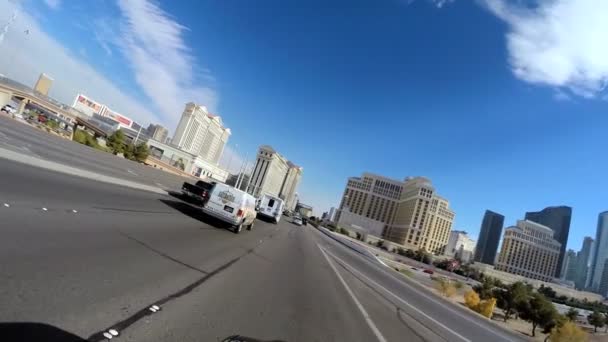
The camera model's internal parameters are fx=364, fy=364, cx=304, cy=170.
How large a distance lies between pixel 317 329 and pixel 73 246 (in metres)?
4.64

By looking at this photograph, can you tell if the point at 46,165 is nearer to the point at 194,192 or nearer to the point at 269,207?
the point at 194,192

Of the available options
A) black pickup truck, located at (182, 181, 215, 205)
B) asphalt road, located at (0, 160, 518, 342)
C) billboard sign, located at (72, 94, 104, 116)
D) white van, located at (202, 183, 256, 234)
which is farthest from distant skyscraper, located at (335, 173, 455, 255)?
asphalt road, located at (0, 160, 518, 342)

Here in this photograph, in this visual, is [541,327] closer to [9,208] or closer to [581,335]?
[581,335]

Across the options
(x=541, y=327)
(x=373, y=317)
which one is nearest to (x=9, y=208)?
(x=373, y=317)

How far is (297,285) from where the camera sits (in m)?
10.1

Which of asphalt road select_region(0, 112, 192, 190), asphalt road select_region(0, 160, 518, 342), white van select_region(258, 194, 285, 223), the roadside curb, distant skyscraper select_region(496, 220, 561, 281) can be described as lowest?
asphalt road select_region(0, 160, 518, 342)

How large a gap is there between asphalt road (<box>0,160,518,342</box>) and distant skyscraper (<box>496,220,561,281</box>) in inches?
6378

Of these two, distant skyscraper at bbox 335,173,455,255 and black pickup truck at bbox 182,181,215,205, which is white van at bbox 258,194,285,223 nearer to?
black pickup truck at bbox 182,181,215,205

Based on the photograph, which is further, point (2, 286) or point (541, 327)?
point (541, 327)

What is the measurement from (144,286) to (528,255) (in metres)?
175

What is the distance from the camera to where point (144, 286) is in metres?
5.70

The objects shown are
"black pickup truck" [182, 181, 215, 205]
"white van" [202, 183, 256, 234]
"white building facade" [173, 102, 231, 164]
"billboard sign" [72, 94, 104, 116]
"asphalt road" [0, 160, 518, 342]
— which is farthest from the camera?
"billboard sign" [72, 94, 104, 116]

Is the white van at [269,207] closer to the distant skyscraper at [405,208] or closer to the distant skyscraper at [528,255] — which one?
the distant skyscraper at [405,208]

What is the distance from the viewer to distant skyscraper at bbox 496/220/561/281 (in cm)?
14838
